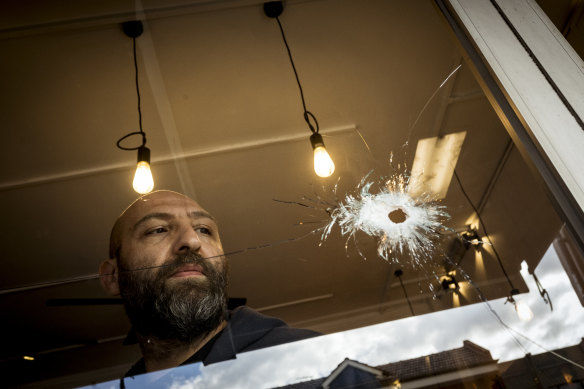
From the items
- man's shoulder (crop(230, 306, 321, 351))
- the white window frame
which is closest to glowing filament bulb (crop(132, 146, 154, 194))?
man's shoulder (crop(230, 306, 321, 351))

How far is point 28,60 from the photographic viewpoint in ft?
4.64

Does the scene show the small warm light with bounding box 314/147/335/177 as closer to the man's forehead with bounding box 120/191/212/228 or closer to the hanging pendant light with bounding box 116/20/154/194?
the man's forehead with bounding box 120/191/212/228

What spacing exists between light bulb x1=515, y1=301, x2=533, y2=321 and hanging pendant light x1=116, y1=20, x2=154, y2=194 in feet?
3.07

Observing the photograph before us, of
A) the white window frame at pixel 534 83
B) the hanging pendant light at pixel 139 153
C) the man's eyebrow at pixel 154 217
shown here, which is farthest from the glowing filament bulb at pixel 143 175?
the white window frame at pixel 534 83

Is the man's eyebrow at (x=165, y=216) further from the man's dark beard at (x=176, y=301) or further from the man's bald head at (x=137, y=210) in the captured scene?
the man's dark beard at (x=176, y=301)

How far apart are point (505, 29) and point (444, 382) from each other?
28.3 inches

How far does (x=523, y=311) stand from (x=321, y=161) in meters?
0.63

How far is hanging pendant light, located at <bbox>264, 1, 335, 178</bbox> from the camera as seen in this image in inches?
42.0

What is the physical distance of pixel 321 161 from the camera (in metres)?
1.10

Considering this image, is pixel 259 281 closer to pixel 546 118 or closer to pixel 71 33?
pixel 546 118

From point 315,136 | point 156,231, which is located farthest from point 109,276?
point 315,136

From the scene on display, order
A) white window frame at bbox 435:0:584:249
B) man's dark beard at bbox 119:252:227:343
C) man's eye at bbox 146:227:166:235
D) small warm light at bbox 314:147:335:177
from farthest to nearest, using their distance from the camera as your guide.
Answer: small warm light at bbox 314:147:335:177 < man's eye at bbox 146:227:166:235 < man's dark beard at bbox 119:252:227:343 < white window frame at bbox 435:0:584:249

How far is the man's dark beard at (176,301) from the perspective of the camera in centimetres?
76

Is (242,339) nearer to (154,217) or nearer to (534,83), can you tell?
(154,217)
